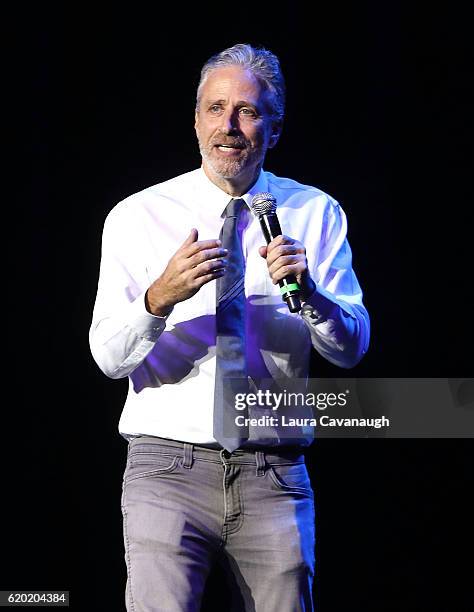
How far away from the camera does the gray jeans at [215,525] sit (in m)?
1.97

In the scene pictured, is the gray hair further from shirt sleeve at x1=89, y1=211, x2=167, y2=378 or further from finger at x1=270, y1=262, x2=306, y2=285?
finger at x1=270, y1=262, x2=306, y2=285

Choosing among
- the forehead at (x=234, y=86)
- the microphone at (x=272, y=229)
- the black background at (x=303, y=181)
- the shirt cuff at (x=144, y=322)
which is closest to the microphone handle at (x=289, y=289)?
the microphone at (x=272, y=229)

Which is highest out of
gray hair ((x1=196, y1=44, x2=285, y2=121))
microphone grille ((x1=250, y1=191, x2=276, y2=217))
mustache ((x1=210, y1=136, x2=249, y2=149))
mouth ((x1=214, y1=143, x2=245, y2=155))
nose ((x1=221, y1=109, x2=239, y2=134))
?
gray hair ((x1=196, y1=44, x2=285, y2=121))

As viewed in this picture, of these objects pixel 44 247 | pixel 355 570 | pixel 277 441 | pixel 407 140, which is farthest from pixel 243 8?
pixel 355 570

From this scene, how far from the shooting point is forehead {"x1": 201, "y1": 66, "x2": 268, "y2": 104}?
2.34m

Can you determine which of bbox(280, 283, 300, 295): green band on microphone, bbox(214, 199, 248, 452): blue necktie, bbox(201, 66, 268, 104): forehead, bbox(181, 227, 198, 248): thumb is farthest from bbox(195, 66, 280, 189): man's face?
bbox(280, 283, 300, 295): green band on microphone

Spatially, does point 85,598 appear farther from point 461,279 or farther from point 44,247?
point 461,279

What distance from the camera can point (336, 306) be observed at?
213cm

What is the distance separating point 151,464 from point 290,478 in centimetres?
33

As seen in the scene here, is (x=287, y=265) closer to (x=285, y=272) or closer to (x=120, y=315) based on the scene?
(x=285, y=272)

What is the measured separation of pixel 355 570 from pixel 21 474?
3.89 feet

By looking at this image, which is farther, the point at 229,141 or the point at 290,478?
the point at 229,141

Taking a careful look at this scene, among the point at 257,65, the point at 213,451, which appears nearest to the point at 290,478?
the point at 213,451

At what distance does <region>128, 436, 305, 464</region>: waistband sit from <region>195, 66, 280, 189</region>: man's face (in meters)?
0.70
